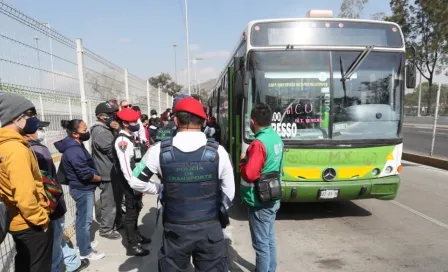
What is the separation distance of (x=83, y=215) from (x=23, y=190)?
1.76 meters

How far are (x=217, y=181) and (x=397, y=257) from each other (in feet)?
9.95

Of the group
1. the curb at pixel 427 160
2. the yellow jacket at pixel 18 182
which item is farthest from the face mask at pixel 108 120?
the curb at pixel 427 160

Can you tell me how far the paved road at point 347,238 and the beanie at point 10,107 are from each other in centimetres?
223

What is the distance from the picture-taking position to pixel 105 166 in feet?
15.1

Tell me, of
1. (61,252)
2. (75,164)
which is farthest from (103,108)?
(61,252)

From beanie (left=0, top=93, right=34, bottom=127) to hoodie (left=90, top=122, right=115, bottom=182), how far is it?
222 cm

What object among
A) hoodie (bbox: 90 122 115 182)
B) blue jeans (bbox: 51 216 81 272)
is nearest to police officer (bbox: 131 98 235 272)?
blue jeans (bbox: 51 216 81 272)

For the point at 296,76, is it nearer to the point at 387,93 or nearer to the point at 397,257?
the point at 387,93

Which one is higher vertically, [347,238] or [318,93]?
[318,93]

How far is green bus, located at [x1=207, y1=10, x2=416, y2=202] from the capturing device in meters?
5.20

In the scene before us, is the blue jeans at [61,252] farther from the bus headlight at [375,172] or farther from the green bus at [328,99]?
the bus headlight at [375,172]

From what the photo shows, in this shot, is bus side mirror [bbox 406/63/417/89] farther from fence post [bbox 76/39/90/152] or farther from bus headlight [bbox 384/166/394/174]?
fence post [bbox 76/39/90/152]

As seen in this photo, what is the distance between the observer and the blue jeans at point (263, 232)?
336 cm

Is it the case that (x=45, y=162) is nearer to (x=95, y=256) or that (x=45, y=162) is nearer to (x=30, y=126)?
(x=30, y=126)
